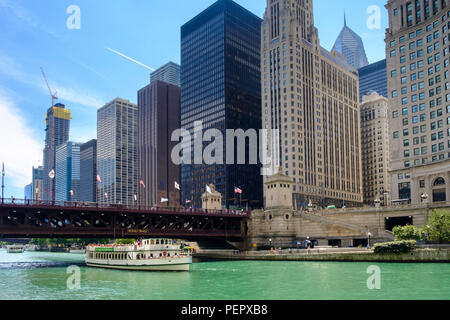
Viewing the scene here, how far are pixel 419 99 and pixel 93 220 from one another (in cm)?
8358

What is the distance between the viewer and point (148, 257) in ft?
250

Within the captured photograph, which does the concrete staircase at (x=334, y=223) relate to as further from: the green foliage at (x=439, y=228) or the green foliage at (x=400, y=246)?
the green foliage at (x=400, y=246)

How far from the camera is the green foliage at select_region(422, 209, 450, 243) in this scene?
79375 mm

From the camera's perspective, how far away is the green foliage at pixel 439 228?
79375mm

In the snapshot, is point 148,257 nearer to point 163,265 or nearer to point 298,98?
point 163,265

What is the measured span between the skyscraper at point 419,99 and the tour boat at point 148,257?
201 ft

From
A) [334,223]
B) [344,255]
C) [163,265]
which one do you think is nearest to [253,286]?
[163,265]

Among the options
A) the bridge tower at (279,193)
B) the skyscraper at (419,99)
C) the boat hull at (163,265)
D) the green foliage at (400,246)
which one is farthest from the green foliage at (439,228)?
the boat hull at (163,265)

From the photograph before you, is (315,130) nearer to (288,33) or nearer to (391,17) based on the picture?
(288,33)

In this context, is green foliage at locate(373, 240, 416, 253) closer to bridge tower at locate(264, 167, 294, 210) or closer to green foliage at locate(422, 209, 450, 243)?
green foliage at locate(422, 209, 450, 243)

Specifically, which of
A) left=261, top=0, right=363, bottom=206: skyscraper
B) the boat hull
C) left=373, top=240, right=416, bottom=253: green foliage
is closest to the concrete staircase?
left=373, top=240, right=416, bottom=253: green foliage

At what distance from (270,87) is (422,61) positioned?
76.5m

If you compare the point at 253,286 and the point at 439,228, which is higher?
the point at 439,228
